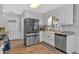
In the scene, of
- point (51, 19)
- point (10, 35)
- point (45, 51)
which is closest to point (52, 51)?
point (45, 51)

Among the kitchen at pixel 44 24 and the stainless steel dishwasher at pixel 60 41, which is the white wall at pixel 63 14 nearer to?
the kitchen at pixel 44 24

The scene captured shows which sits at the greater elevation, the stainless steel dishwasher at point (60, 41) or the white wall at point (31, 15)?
the white wall at point (31, 15)

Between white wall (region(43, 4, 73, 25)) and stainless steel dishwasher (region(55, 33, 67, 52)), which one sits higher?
white wall (region(43, 4, 73, 25))

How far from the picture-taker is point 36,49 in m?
1.28

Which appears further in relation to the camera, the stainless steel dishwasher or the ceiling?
Result: the stainless steel dishwasher

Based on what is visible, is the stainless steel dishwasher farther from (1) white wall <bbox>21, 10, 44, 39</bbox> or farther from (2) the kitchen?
(1) white wall <bbox>21, 10, 44, 39</bbox>

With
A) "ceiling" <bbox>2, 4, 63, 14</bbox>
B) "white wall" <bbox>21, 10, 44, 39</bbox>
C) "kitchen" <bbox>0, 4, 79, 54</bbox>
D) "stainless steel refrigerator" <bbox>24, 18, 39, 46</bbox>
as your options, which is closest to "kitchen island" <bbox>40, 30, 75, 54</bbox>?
"kitchen" <bbox>0, 4, 79, 54</bbox>

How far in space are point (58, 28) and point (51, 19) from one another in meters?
0.21

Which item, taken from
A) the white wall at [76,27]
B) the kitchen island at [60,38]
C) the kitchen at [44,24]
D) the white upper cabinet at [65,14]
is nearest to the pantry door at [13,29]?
the kitchen at [44,24]

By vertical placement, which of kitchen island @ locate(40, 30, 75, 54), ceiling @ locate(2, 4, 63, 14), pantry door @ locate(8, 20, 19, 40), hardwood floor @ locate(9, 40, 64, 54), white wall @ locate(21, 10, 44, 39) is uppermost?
ceiling @ locate(2, 4, 63, 14)

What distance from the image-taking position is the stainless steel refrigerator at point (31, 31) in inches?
50.8

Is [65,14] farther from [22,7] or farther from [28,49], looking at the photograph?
[28,49]

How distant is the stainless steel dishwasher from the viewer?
1314 mm
